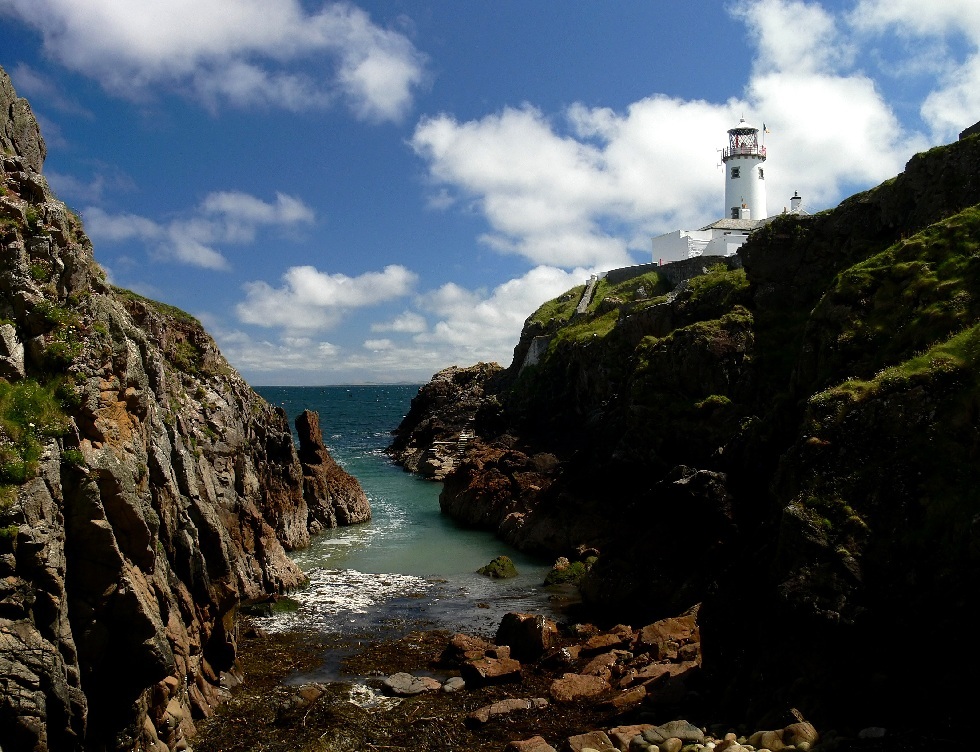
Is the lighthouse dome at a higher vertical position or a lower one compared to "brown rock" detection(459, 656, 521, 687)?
higher

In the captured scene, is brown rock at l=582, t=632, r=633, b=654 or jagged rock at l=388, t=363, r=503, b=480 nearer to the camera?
brown rock at l=582, t=632, r=633, b=654

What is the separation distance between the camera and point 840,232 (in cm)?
3328

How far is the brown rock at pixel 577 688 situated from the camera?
18.1 meters

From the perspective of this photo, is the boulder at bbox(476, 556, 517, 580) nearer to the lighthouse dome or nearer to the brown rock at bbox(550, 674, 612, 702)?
the brown rock at bbox(550, 674, 612, 702)

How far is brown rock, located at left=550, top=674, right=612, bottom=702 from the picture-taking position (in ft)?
59.3

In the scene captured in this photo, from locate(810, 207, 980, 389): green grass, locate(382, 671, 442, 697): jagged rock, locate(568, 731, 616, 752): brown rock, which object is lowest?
locate(382, 671, 442, 697): jagged rock

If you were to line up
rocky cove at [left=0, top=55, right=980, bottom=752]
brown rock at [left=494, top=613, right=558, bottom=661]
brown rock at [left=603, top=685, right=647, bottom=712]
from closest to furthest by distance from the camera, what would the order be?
rocky cove at [left=0, top=55, right=980, bottom=752] < brown rock at [left=603, top=685, right=647, bottom=712] < brown rock at [left=494, top=613, right=558, bottom=661]

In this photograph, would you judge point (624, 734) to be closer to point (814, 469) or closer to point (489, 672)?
point (489, 672)

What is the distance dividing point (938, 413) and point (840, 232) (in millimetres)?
20803

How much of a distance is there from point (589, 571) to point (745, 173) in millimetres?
73588

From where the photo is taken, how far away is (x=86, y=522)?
1294 cm

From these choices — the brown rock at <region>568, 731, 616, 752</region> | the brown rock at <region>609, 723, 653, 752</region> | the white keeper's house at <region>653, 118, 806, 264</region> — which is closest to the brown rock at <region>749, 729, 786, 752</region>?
the brown rock at <region>609, 723, 653, 752</region>

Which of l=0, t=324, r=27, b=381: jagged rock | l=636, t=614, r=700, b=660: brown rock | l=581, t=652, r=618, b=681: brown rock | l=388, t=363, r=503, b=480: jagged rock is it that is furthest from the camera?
l=388, t=363, r=503, b=480: jagged rock

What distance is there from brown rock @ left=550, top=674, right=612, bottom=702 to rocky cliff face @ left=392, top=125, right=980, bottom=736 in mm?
3229
